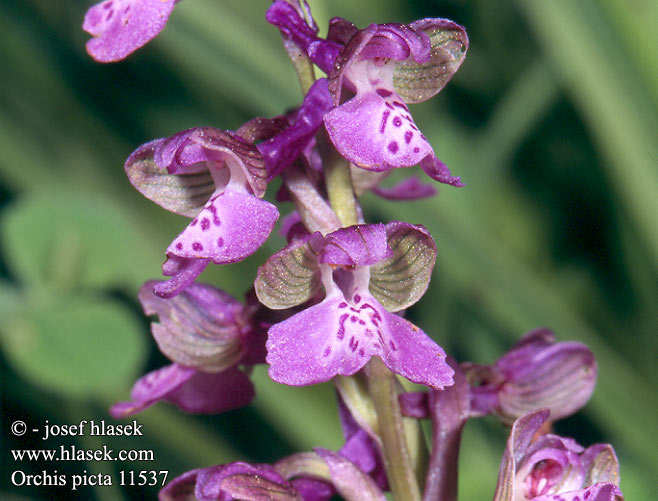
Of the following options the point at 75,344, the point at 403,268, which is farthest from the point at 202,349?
the point at 75,344

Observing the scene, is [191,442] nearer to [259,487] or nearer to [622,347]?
[259,487]

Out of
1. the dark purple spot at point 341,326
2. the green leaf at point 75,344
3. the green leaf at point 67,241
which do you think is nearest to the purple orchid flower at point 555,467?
the dark purple spot at point 341,326

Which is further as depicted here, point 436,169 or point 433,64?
point 433,64

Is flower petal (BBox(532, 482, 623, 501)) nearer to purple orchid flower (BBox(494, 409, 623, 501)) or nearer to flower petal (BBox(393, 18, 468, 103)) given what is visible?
purple orchid flower (BBox(494, 409, 623, 501))

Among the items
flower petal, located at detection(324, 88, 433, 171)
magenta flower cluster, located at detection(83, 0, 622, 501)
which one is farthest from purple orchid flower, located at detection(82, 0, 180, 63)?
flower petal, located at detection(324, 88, 433, 171)

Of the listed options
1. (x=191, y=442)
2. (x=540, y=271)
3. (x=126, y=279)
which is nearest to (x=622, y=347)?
(x=540, y=271)

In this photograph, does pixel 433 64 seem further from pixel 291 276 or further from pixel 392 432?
pixel 392 432
